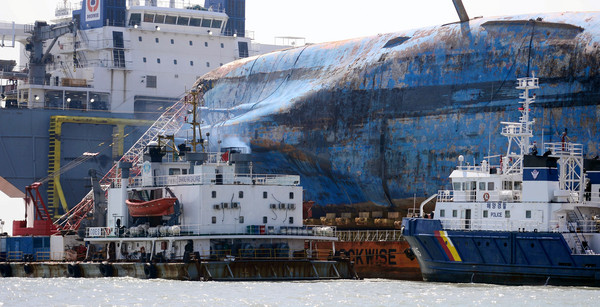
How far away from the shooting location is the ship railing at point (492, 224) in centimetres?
4069

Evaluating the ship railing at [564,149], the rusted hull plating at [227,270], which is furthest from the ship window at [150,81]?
the ship railing at [564,149]

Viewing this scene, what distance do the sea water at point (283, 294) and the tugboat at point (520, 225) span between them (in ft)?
2.81

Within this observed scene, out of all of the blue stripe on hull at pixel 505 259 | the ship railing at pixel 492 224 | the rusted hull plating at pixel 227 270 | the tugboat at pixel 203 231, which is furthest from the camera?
the tugboat at pixel 203 231

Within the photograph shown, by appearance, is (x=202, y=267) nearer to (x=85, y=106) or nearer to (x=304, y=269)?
(x=304, y=269)

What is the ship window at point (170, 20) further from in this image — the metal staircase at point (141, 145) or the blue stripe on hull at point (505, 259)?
the blue stripe on hull at point (505, 259)

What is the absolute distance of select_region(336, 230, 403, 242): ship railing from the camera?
50597mm

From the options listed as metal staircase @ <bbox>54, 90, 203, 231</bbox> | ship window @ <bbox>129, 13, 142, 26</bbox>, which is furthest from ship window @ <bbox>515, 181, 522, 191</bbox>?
ship window @ <bbox>129, 13, 142, 26</bbox>

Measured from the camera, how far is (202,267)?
1585 inches

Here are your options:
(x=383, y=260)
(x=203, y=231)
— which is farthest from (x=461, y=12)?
(x=203, y=231)

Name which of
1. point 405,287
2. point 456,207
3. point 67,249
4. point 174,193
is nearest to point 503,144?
point 456,207

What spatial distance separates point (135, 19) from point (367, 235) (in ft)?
96.6

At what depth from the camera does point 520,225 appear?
4097cm

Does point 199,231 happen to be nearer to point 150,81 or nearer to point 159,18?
point 150,81

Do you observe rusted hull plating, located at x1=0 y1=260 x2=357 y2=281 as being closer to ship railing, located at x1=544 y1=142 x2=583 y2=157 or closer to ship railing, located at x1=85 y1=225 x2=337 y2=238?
ship railing, located at x1=85 y1=225 x2=337 y2=238
